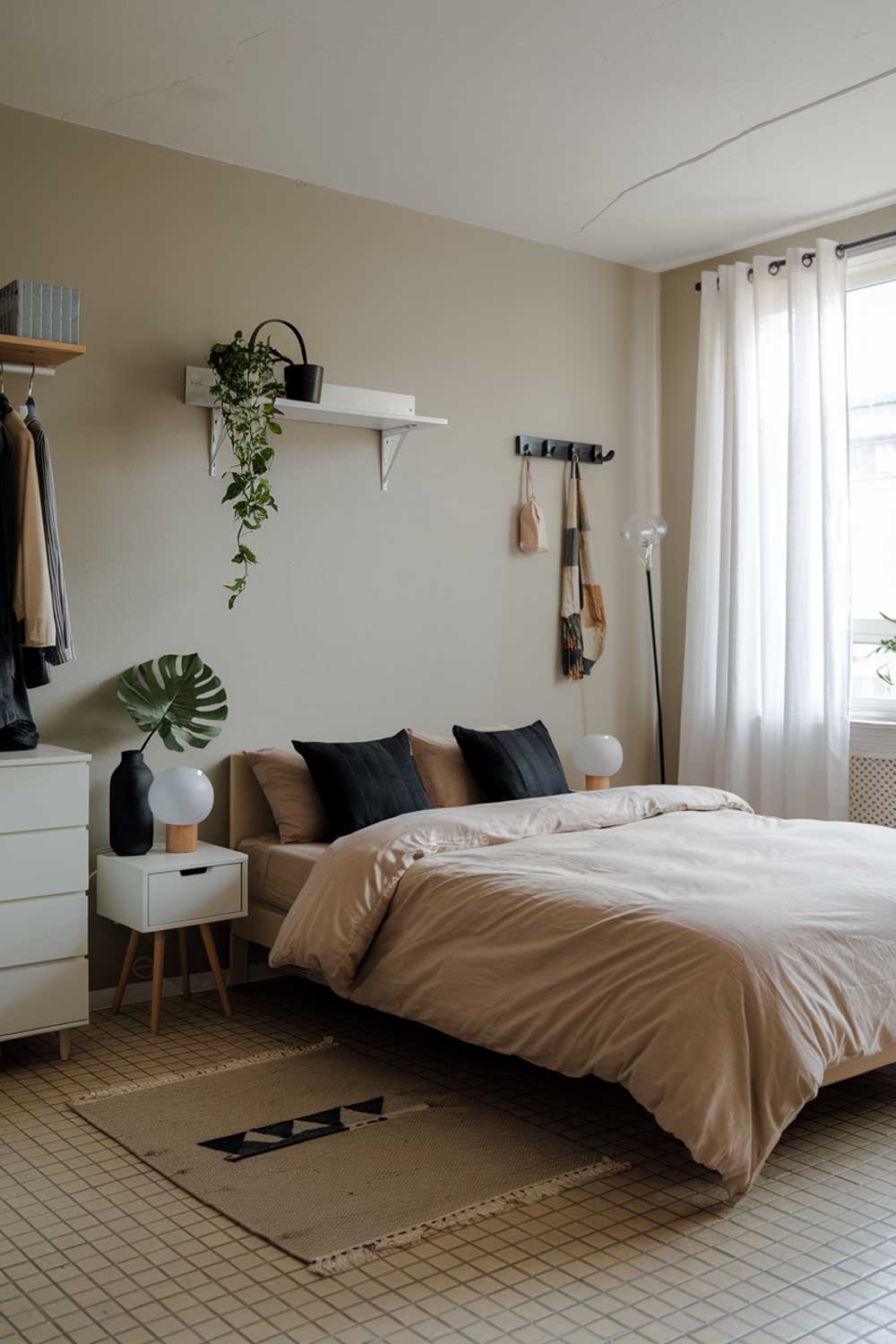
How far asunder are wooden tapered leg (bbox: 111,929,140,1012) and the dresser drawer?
129 mm

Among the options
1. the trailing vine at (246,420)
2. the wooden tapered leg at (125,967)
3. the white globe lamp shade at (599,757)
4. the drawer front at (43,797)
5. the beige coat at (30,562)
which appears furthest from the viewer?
the white globe lamp shade at (599,757)

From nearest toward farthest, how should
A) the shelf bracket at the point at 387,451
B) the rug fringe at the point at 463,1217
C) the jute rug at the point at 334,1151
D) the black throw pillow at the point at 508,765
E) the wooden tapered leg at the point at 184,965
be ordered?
the rug fringe at the point at 463,1217 < the jute rug at the point at 334,1151 < the wooden tapered leg at the point at 184,965 < the black throw pillow at the point at 508,765 < the shelf bracket at the point at 387,451

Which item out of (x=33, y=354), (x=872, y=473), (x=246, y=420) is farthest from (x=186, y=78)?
(x=872, y=473)

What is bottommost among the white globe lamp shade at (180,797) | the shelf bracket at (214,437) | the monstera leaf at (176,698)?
the white globe lamp shade at (180,797)

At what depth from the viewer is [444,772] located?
→ 4.33 meters

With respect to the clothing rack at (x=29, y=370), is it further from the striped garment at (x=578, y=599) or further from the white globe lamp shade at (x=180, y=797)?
the striped garment at (x=578, y=599)

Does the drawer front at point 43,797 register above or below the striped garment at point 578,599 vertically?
below

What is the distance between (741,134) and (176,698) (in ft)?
8.38

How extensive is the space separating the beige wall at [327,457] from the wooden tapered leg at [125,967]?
0.36 ft

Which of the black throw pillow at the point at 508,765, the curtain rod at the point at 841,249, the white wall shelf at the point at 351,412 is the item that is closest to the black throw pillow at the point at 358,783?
the black throw pillow at the point at 508,765

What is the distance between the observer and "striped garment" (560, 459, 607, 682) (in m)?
5.12

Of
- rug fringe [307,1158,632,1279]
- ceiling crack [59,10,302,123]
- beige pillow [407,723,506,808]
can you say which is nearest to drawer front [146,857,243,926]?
beige pillow [407,723,506,808]

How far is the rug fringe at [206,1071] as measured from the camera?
3.13m

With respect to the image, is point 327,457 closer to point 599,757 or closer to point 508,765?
point 508,765
